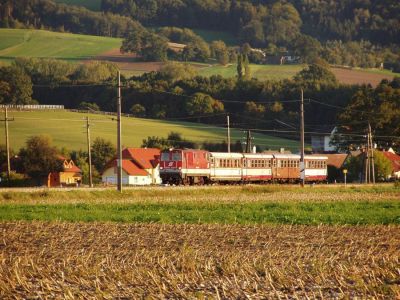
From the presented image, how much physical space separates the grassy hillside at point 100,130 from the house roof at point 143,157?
12.5 meters

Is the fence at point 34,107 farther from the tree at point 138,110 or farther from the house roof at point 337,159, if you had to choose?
the house roof at point 337,159

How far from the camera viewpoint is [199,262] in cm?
2384

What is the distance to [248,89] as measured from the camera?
145250 millimetres

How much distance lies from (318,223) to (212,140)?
7661 cm

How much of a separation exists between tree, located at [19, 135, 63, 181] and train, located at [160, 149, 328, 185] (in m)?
22.2

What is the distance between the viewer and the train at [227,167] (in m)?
67.3

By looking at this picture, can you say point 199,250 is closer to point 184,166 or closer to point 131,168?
point 184,166

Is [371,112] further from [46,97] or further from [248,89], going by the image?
[46,97]

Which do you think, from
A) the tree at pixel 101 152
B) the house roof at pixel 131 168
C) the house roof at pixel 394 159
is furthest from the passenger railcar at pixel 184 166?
the house roof at pixel 394 159

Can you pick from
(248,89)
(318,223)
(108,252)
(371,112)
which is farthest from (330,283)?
(248,89)

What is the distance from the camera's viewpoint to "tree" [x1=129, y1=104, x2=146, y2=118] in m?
131

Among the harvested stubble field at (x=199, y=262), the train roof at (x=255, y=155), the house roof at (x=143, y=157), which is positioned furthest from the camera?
the house roof at (x=143, y=157)

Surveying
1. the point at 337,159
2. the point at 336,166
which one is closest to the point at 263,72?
the point at 337,159

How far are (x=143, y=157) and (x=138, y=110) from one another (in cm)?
3755
